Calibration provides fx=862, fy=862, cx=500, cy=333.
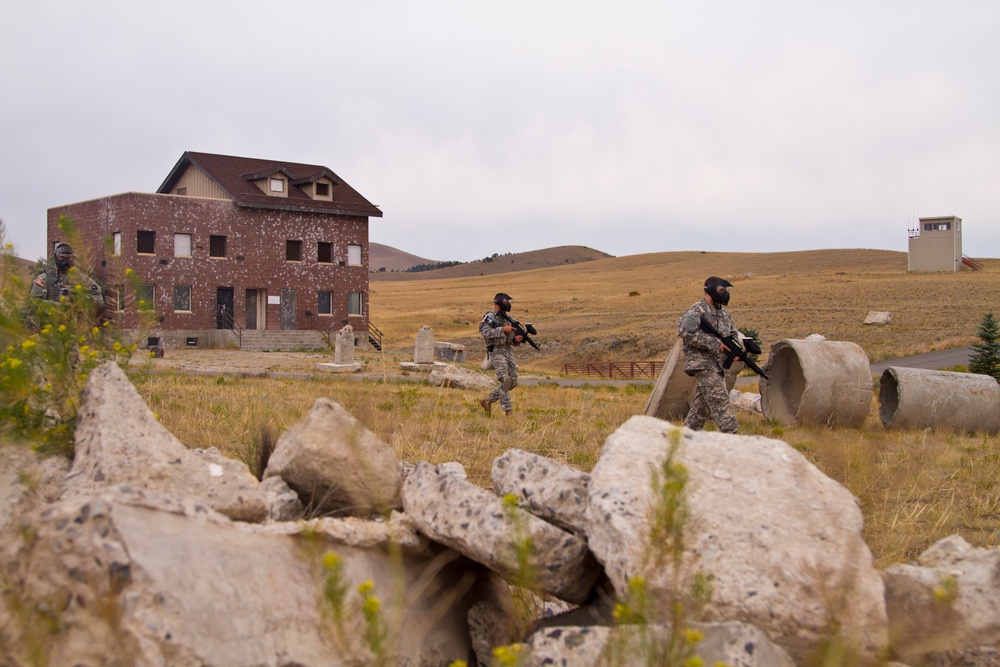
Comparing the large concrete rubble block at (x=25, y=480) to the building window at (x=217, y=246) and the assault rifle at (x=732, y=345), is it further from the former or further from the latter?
the building window at (x=217, y=246)

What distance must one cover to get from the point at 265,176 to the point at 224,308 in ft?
21.2

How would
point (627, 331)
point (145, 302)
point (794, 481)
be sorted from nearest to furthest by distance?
point (794, 481) → point (145, 302) → point (627, 331)

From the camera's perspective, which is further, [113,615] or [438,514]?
[438,514]

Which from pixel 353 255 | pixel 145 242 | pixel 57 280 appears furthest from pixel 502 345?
pixel 353 255

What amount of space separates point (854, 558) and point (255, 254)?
123ft

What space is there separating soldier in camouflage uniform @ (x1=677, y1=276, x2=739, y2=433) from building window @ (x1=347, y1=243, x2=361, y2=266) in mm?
33425

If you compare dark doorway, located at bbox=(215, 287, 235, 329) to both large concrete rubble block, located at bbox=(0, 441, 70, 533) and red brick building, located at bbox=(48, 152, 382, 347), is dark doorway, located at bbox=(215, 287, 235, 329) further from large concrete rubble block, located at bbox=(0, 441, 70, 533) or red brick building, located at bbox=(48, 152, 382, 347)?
large concrete rubble block, located at bbox=(0, 441, 70, 533)

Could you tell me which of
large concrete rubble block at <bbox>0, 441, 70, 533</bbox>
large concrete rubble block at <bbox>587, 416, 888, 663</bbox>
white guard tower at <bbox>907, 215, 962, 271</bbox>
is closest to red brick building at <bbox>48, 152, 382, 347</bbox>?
large concrete rubble block at <bbox>0, 441, 70, 533</bbox>

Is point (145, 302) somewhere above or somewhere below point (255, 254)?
below

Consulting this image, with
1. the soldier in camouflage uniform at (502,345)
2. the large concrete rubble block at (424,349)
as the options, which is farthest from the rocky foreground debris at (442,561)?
the large concrete rubble block at (424,349)

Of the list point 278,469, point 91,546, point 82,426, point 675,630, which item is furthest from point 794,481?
point 82,426

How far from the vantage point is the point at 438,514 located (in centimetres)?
448

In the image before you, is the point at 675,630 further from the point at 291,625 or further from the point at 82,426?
the point at 82,426

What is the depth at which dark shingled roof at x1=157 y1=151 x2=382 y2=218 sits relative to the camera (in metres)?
39.0
